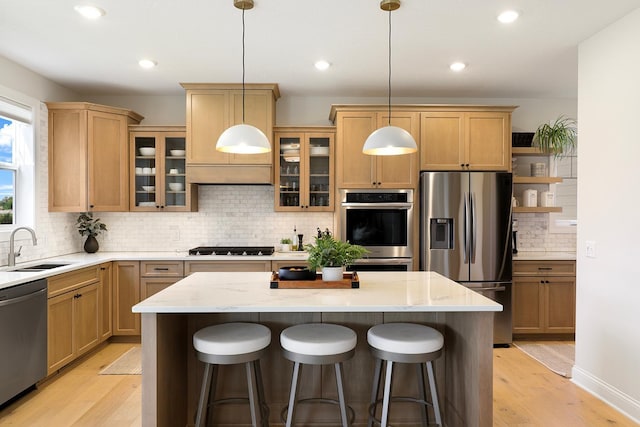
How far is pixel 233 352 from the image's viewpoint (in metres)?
2.16

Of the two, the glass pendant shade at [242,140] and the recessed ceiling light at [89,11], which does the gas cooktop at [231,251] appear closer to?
the glass pendant shade at [242,140]

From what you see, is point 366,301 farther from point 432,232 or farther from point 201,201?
point 201,201

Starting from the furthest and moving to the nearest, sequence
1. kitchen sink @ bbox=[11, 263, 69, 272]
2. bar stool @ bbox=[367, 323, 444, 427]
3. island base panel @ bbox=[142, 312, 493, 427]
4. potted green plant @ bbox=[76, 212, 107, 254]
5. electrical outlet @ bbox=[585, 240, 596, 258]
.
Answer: potted green plant @ bbox=[76, 212, 107, 254], kitchen sink @ bbox=[11, 263, 69, 272], electrical outlet @ bbox=[585, 240, 596, 258], island base panel @ bbox=[142, 312, 493, 427], bar stool @ bbox=[367, 323, 444, 427]

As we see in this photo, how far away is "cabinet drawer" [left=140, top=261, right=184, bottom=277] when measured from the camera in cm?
432

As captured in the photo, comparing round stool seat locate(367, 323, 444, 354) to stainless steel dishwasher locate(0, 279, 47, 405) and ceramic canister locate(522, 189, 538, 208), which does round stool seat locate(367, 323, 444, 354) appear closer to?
stainless steel dishwasher locate(0, 279, 47, 405)

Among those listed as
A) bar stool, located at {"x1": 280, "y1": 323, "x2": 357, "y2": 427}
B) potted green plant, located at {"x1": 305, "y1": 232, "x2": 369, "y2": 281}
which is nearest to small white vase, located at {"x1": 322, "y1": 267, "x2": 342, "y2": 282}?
potted green plant, located at {"x1": 305, "y1": 232, "x2": 369, "y2": 281}

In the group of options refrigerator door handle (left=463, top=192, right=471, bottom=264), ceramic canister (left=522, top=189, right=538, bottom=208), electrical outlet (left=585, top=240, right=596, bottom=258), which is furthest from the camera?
ceramic canister (left=522, top=189, right=538, bottom=208)

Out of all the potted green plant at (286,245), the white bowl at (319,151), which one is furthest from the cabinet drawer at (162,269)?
the white bowl at (319,151)

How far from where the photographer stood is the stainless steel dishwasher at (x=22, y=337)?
9.21 feet

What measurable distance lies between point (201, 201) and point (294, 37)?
→ 2.35 meters

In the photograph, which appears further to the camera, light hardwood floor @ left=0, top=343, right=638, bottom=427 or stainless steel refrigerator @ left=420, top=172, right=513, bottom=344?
stainless steel refrigerator @ left=420, top=172, right=513, bottom=344

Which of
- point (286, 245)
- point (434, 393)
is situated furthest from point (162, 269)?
point (434, 393)

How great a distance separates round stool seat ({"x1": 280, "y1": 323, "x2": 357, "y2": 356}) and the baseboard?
2.06 m

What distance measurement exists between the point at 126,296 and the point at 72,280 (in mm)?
757
